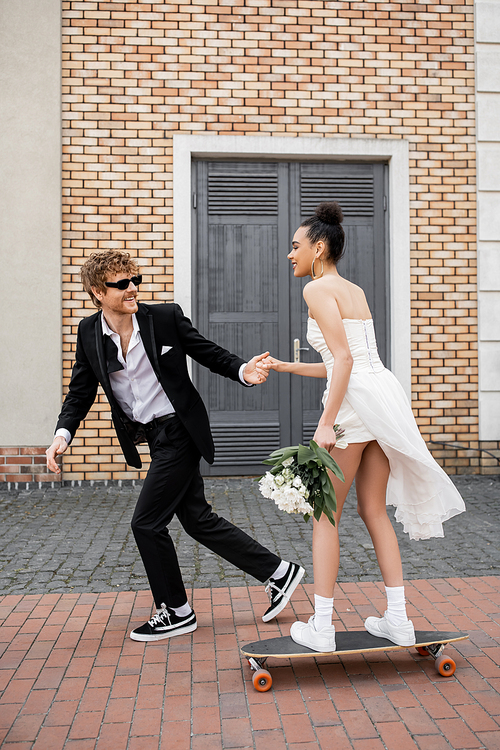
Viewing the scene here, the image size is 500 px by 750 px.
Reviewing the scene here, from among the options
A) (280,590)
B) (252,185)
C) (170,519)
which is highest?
(252,185)

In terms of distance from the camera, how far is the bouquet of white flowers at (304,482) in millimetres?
2861

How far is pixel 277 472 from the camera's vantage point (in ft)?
9.87

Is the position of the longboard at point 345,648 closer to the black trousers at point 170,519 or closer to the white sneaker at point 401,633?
the white sneaker at point 401,633

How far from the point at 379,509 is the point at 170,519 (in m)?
1.13

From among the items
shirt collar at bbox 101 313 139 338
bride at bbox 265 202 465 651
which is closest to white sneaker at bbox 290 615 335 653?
bride at bbox 265 202 465 651

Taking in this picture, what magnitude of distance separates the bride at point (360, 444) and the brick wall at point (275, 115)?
4.73 m

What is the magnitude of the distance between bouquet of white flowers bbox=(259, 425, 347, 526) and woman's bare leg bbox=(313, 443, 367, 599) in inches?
4.0

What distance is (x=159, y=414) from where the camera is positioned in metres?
3.68

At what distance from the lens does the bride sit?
300cm

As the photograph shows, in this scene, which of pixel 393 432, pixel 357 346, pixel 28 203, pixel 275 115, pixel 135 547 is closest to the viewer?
pixel 393 432

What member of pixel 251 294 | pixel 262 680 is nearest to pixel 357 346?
pixel 262 680

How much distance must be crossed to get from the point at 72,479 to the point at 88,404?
406 centimetres

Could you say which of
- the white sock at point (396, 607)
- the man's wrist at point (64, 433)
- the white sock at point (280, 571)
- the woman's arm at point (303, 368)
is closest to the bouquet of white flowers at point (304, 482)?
the white sock at point (396, 607)

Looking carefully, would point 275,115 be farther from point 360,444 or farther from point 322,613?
point 322,613
